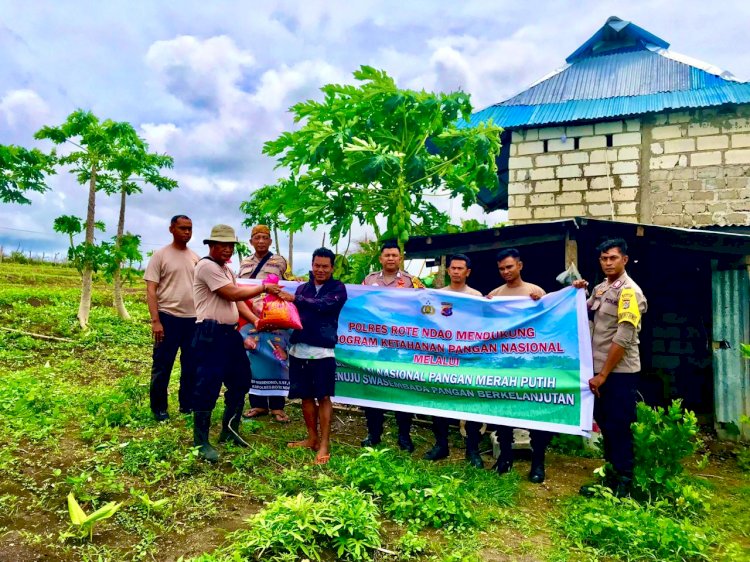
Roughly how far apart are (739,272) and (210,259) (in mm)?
6567

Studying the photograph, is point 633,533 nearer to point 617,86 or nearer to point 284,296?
point 284,296

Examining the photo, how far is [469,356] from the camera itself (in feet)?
15.5

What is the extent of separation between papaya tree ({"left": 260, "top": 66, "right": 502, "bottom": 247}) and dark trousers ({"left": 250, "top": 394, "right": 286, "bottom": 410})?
2.18 meters

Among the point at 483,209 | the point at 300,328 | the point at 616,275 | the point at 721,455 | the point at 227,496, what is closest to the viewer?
the point at 227,496

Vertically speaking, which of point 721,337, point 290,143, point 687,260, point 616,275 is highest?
point 290,143

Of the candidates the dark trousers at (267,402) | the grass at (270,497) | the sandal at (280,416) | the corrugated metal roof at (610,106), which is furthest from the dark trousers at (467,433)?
the corrugated metal roof at (610,106)

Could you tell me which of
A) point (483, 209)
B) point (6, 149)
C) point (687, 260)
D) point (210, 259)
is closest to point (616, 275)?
point (210, 259)

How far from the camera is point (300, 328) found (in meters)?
4.44

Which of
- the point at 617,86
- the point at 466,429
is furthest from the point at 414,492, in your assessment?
the point at 617,86

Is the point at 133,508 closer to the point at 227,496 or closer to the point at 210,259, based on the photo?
the point at 227,496

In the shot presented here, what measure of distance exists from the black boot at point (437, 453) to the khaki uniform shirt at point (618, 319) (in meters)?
1.57

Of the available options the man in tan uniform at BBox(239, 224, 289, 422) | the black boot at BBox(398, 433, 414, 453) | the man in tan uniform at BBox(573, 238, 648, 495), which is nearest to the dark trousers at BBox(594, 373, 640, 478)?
the man in tan uniform at BBox(573, 238, 648, 495)

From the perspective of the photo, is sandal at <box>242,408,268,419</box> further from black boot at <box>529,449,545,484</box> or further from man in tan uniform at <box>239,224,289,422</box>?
black boot at <box>529,449,545,484</box>

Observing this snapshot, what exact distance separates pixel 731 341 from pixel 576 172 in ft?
13.3
